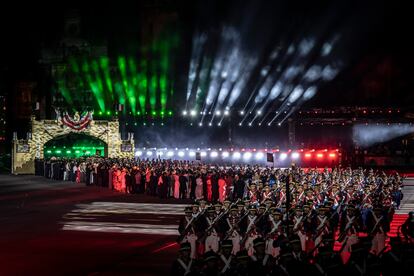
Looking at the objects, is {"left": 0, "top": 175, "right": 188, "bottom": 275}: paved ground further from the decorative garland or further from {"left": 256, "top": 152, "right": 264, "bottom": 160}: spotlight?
{"left": 256, "top": 152, "right": 264, "bottom": 160}: spotlight

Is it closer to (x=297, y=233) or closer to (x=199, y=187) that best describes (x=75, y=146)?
(x=199, y=187)

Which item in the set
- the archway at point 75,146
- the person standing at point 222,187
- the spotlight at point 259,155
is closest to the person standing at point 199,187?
the person standing at point 222,187

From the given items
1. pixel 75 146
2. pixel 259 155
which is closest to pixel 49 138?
pixel 75 146

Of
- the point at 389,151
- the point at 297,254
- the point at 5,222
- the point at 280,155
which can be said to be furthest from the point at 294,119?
the point at 297,254

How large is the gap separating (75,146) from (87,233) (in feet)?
107

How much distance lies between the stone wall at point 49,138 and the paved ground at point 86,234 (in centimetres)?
1599

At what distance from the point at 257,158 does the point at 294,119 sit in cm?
553

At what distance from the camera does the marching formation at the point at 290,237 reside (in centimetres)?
1006

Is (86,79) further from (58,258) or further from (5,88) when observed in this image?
(58,258)

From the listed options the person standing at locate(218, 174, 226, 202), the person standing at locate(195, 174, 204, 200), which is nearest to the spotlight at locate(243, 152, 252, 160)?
the person standing at locate(195, 174, 204, 200)

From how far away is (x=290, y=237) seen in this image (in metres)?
12.1

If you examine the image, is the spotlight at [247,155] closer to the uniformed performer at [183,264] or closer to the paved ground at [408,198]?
the paved ground at [408,198]

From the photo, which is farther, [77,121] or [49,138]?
[49,138]

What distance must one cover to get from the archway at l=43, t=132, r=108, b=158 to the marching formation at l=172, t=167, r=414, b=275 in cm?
3314
